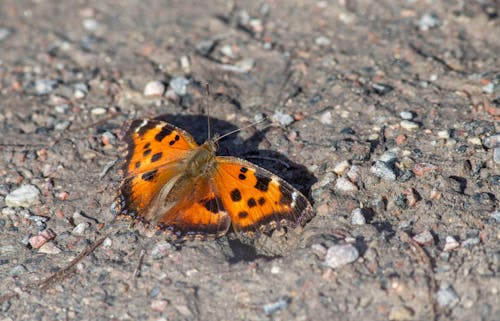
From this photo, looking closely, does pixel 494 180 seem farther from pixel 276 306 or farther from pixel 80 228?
pixel 80 228

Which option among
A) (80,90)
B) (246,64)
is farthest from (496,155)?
(80,90)

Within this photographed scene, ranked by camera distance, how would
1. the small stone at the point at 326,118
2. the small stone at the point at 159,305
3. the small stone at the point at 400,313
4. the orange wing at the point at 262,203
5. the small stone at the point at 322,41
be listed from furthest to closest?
the small stone at the point at 322,41, the small stone at the point at 326,118, the orange wing at the point at 262,203, the small stone at the point at 159,305, the small stone at the point at 400,313

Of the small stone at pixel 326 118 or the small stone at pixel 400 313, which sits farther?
the small stone at pixel 326 118

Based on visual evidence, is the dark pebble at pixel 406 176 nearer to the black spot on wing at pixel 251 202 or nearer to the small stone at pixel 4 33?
the black spot on wing at pixel 251 202

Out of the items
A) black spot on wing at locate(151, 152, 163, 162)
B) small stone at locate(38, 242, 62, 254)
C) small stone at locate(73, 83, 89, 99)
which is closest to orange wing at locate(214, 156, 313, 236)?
black spot on wing at locate(151, 152, 163, 162)

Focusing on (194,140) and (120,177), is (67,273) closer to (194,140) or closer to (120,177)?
(120,177)

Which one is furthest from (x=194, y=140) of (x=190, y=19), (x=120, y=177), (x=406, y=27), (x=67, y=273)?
(x=406, y=27)

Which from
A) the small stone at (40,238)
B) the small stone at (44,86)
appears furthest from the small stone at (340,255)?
the small stone at (44,86)
